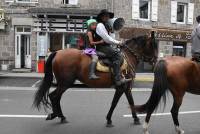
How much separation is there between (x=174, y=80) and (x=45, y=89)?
2.91m

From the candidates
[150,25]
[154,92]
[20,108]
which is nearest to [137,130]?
[154,92]

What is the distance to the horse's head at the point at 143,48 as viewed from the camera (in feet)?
27.4

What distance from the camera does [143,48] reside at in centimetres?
841

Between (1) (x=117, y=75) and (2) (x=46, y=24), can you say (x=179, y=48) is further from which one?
(1) (x=117, y=75)

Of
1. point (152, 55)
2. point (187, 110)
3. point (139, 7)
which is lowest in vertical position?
point (187, 110)

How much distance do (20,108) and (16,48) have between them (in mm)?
14965

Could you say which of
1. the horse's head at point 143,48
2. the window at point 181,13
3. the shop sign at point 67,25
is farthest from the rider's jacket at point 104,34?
the window at point 181,13

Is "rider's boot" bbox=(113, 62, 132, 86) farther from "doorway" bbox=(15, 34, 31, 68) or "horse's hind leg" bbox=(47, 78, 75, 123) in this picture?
"doorway" bbox=(15, 34, 31, 68)

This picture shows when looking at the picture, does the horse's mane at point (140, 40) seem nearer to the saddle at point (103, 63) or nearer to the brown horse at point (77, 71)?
the brown horse at point (77, 71)

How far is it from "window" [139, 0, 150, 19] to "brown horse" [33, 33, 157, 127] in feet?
60.5

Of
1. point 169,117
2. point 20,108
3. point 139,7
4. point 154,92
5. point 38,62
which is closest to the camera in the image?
point 154,92

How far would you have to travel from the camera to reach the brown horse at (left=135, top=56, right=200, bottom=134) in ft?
23.1

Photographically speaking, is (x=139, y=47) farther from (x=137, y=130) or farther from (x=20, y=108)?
(x=20, y=108)

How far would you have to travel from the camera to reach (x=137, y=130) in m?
7.65
